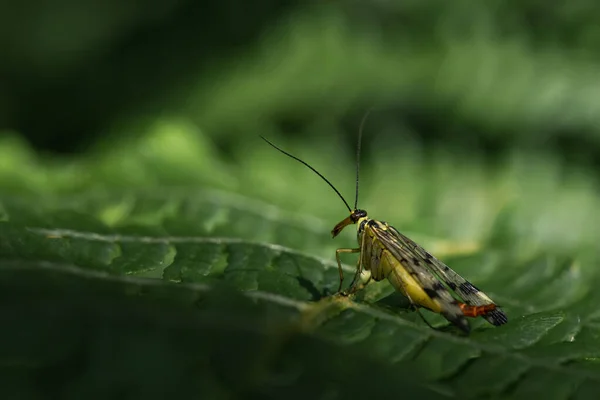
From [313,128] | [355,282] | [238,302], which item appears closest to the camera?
[238,302]

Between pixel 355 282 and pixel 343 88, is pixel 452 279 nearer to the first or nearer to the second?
pixel 355 282

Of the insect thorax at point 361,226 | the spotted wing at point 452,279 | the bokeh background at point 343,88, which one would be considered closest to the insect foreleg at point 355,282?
the insect thorax at point 361,226

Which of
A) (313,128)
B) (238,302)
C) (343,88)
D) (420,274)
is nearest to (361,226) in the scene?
(420,274)

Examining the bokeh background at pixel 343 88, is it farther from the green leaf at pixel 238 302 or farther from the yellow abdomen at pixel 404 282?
the yellow abdomen at pixel 404 282

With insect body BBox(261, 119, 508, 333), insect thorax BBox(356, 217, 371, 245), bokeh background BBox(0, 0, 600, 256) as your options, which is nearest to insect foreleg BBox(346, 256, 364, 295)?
insect body BBox(261, 119, 508, 333)

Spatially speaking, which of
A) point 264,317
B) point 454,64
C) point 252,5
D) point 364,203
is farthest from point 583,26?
point 264,317
